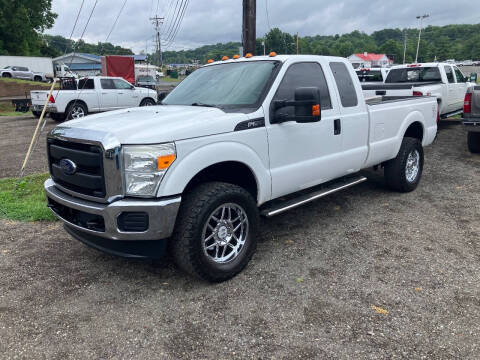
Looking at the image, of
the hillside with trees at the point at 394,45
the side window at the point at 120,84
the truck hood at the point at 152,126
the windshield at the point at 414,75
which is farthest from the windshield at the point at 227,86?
the hillside with trees at the point at 394,45

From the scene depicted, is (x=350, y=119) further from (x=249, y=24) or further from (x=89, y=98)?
(x=89, y=98)

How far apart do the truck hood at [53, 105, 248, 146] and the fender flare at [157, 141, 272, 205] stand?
0.47 feet

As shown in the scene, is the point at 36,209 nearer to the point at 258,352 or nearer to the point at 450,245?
the point at 258,352

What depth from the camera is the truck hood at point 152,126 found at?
3.20m

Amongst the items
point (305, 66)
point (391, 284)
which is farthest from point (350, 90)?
point (391, 284)

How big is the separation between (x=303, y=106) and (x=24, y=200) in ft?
15.2

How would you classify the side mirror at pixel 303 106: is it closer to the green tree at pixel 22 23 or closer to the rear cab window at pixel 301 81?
the rear cab window at pixel 301 81

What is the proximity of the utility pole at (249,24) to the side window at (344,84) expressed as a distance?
197 inches

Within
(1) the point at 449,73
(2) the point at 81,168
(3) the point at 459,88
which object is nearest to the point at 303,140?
(2) the point at 81,168

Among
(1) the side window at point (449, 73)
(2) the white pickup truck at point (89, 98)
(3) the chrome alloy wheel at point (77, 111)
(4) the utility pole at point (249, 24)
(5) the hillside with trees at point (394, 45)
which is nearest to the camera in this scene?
(4) the utility pole at point (249, 24)

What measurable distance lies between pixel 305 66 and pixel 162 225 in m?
2.51

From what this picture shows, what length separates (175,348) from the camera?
2.86 metres

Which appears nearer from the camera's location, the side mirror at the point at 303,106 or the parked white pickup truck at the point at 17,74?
the side mirror at the point at 303,106

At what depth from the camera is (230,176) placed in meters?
4.00
